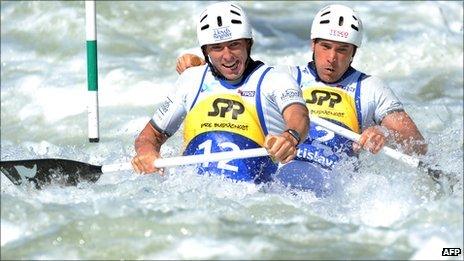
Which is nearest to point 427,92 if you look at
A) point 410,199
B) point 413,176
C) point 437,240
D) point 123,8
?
point 123,8

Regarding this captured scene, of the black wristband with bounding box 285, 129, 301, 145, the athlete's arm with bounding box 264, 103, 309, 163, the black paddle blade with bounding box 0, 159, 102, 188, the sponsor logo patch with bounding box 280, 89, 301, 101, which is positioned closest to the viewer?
the athlete's arm with bounding box 264, 103, 309, 163

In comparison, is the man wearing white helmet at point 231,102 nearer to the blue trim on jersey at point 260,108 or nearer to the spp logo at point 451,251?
the blue trim on jersey at point 260,108

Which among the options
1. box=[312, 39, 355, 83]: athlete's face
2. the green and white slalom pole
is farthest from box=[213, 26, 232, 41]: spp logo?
the green and white slalom pole

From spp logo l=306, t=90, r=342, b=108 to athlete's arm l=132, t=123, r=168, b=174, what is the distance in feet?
3.74

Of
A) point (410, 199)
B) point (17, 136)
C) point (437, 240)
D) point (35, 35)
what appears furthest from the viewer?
point (35, 35)

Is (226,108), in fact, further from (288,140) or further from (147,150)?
(288,140)

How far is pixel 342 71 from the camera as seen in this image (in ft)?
26.1

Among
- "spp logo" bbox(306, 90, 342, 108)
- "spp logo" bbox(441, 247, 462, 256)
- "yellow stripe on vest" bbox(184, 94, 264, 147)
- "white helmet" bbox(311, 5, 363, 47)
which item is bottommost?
"spp logo" bbox(441, 247, 462, 256)

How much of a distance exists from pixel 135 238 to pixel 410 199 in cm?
158

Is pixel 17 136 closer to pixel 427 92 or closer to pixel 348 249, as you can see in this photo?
pixel 427 92

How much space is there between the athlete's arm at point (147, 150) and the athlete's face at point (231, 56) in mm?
582

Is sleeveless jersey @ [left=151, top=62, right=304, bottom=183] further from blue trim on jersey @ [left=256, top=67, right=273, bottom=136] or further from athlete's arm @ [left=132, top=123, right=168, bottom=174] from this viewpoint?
athlete's arm @ [left=132, top=123, right=168, bottom=174]

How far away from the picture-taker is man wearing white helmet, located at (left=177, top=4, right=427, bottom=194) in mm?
7742

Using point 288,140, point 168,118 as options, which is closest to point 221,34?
point 168,118
